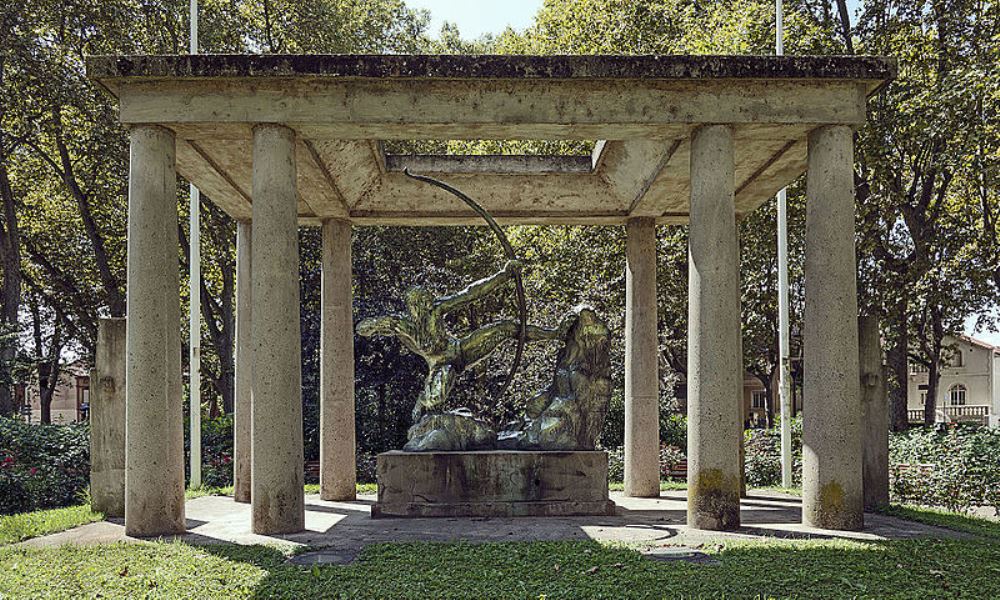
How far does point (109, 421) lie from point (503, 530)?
18.7 ft

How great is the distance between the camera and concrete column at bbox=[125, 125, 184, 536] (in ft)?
35.4

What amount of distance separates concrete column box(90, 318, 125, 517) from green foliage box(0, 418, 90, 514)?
315 cm

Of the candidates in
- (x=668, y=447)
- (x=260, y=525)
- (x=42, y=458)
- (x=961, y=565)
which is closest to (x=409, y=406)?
(x=668, y=447)

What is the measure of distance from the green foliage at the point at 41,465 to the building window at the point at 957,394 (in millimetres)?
58647

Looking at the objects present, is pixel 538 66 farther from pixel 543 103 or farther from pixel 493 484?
pixel 493 484

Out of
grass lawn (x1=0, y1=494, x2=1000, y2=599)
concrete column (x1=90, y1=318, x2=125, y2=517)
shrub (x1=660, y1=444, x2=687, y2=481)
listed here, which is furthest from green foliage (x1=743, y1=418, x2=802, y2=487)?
concrete column (x1=90, y1=318, x2=125, y2=517)

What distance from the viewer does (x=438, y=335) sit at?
43.9 ft

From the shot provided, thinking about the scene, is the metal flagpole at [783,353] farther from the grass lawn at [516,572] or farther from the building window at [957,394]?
the building window at [957,394]

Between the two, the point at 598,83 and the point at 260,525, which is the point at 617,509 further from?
the point at 598,83

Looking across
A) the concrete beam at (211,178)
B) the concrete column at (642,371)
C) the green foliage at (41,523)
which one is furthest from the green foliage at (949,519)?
the green foliage at (41,523)

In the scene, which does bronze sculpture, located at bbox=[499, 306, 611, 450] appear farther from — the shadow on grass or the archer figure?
the shadow on grass

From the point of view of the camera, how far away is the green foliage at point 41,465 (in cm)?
1540

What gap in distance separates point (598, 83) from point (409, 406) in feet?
47.7

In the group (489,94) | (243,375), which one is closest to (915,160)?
(489,94)
